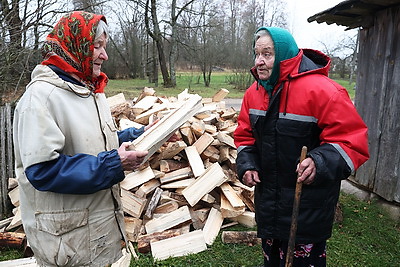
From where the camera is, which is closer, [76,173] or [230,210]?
[76,173]

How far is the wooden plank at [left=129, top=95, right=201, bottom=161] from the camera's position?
8.20 feet

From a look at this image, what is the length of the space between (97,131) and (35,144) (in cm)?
38

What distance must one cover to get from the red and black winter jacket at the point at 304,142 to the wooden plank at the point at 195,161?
1994 mm

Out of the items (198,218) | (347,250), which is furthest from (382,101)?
(198,218)

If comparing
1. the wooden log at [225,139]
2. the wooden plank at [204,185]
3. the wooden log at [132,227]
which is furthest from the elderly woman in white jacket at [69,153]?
the wooden log at [225,139]

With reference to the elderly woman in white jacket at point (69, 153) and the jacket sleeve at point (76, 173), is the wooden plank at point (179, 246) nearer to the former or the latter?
the elderly woman in white jacket at point (69, 153)

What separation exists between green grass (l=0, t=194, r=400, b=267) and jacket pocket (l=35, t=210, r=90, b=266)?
1.68 metres

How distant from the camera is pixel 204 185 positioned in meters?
4.04

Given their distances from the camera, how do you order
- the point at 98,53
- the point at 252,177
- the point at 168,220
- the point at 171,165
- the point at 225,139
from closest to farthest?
1. the point at 98,53
2. the point at 252,177
3. the point at 168,220
4. the point at 171,165
5. the point at 225,139

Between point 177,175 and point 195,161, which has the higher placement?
point 195,161

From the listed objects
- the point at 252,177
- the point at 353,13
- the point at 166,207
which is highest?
the point at 353,13

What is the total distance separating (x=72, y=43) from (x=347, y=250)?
11.7 feet

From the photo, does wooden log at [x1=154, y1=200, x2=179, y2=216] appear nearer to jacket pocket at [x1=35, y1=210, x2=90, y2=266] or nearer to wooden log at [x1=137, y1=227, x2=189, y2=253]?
wooden log at [x1=137, y1=227, x2=189, y2=253]

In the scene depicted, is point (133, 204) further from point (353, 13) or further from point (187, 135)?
point (353, 13)
